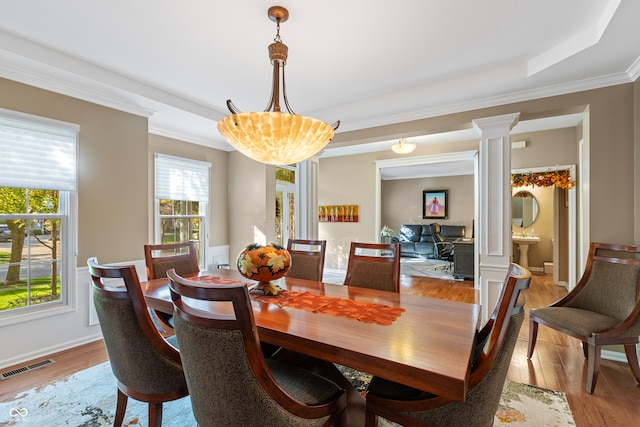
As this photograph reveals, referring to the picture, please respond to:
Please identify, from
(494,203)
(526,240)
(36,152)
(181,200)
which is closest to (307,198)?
(181,200)

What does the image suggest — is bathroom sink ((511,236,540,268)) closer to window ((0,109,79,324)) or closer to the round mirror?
the round mirror

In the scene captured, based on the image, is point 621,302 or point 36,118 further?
point 36,118

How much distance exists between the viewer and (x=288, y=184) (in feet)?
19.7

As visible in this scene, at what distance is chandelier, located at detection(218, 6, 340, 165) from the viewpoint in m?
1.81

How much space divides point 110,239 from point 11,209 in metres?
0.79

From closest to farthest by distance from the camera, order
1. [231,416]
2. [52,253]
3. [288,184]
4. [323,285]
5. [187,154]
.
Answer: [231,416]
[323,285]
[52,253]
[187,154]
[288,184]

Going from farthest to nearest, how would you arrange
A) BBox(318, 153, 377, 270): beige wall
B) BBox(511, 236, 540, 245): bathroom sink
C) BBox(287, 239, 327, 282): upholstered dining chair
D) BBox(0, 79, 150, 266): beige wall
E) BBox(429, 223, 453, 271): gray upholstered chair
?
1. BBox(429, 223, 453, 271): gray upholstered chair
2. BBox(318, 153, 377, 270): beige wall
3. BBox(511, 236, 540, 245): bathroom sink
4. BBox(0, 79, 150, 266): beige wall
5. BBox(287, 239, 327, 282): upholstered dining chair

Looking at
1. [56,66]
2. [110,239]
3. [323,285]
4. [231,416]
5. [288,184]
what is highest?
[56,66]

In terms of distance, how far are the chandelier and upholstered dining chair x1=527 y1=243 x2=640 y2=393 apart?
7.68ft

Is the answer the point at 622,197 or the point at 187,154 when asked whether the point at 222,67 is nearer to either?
the point at 187,154

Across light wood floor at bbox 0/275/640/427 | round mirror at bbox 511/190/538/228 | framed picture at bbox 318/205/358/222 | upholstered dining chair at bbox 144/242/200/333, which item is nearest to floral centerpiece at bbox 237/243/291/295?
upholstered dining chair at bbox 144/242/200/333

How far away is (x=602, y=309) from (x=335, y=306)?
239cm

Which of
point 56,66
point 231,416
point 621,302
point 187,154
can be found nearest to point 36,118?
point 56,66

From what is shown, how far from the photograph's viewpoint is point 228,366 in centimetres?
99
